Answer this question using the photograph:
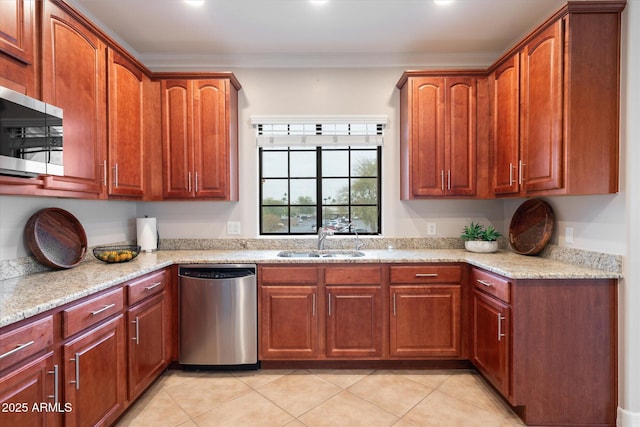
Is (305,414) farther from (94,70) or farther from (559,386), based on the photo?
(94,70)

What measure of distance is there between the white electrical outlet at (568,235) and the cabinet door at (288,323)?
1891 millimetres

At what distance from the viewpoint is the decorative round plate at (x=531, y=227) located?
2.43 m

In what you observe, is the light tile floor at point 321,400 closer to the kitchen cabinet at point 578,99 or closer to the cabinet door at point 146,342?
the cabinet door at point 146,342

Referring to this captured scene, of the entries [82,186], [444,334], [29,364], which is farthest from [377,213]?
[29,364]

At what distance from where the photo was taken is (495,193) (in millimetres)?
2684

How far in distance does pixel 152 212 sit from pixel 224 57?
1.68 meters

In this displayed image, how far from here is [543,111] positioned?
2082 mm

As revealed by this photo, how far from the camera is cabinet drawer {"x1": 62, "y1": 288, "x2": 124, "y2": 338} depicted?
150 centimetres

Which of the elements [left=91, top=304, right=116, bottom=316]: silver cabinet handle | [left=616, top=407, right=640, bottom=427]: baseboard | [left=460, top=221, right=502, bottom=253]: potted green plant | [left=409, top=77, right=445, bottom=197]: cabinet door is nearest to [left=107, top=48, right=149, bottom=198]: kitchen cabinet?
[left=91, top=304, right=116, bottom=316]: silver cabinet handle

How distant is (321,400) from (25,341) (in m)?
1.68

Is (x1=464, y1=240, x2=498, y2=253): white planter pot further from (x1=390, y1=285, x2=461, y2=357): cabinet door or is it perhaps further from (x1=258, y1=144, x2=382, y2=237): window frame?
(x1=258, y1=144, x2=382, y2=237): window frame

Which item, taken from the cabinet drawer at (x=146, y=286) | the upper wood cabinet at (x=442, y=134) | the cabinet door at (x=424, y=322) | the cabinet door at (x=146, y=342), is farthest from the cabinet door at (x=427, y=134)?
the cabinet door at (x=146, y=342)

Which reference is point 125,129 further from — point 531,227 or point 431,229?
point 531,227

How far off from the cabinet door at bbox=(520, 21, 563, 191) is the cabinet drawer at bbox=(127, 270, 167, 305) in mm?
2780
